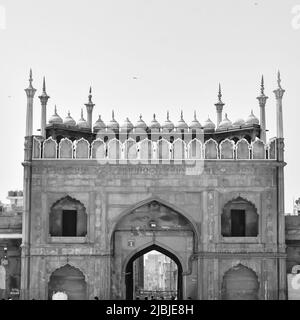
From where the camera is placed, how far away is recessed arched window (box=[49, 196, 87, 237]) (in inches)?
921

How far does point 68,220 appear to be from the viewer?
23438 millimetres

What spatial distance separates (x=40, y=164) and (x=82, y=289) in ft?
11.6

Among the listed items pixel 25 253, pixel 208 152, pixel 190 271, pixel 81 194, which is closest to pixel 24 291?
pixel 25 253

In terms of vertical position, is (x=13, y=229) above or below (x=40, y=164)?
below

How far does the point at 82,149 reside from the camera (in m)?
23.4

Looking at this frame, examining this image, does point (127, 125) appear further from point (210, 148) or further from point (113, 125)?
point (210, 148)

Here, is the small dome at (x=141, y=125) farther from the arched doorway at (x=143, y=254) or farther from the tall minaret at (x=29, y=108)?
the arched doorway at (x=143, y=254)

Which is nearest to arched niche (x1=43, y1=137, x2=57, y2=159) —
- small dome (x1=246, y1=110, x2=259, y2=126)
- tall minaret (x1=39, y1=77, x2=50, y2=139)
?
tall minaret (x1=39, y1=77, x2=50, y2=139)

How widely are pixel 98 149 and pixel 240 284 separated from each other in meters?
5.30
